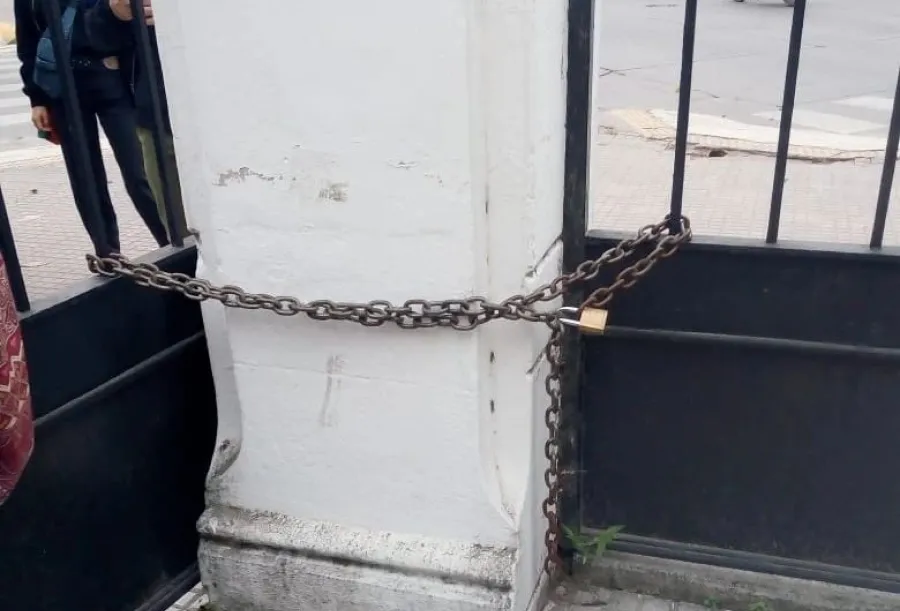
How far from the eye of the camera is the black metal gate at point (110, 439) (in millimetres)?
2111

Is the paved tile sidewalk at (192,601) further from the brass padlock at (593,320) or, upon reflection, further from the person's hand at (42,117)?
the person's hand at (42,117)

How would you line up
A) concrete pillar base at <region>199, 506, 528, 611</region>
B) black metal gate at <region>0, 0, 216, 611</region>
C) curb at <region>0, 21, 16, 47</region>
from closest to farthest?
black metal gate at <region>0, 0, 216, 611</region> → concrete pillar base at <region>199, 506, 528, 611</region> → curb at <region>0, 21, 16, 47</region>

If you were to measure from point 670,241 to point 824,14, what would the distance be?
18.1 metres

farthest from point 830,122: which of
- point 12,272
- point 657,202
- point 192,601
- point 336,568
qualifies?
point 12,272

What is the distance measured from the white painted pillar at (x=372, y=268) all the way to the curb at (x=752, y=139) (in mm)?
5851

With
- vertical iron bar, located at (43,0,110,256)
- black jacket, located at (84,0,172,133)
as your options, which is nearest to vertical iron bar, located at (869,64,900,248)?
vertical iron bar, located at (43,0,110,256)

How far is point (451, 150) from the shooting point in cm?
201

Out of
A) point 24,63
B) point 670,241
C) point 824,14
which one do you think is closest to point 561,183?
point 670,241

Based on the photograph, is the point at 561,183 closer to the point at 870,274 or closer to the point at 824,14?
the point at 870,274

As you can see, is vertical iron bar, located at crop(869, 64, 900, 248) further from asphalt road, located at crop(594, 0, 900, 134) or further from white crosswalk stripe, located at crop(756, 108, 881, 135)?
white crosswalk stripe, located at crop(756, 108, 881, 135)

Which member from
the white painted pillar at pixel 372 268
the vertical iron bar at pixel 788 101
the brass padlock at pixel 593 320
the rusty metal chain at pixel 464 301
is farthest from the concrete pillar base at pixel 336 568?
the vertical iron bar at pixel 788 101

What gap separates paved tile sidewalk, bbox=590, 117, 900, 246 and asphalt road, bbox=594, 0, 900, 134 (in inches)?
51.2

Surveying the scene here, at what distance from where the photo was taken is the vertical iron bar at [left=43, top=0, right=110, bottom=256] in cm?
207

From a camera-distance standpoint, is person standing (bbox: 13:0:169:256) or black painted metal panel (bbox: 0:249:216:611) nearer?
black painted metal panel (bbox: 0:249:216:611)
